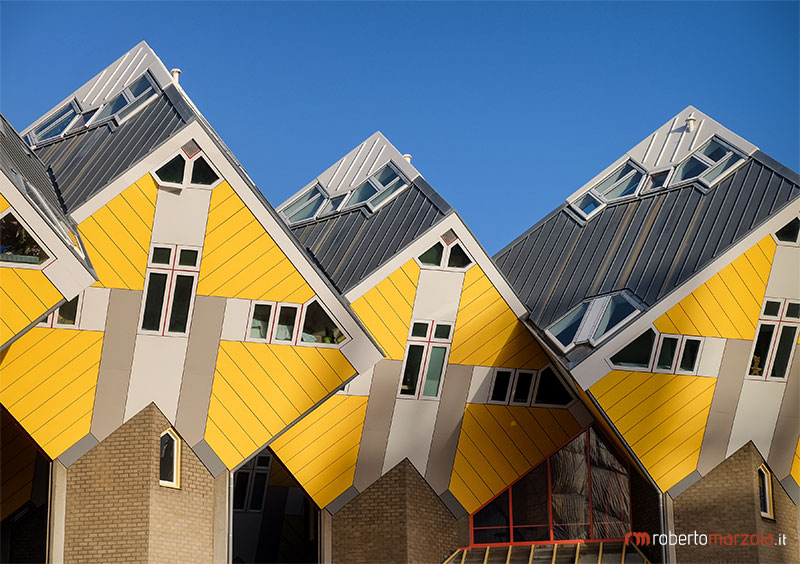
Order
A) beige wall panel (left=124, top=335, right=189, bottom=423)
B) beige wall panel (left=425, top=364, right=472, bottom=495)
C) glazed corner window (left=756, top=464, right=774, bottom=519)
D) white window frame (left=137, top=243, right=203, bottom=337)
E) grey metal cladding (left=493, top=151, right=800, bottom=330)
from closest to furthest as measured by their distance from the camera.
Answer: white window frame (left=137, top=243, right=203, bottom=337) < beige wall panel (left=124, top=335, right=189, bottom=423) < grey metal cladding (left=493, top=151, right=800, bottom=330) < glazed corner window (left=756, top=464, right=774, bottom=519) < beige wall panel (left=425, top=364, right=472, bottom=495)

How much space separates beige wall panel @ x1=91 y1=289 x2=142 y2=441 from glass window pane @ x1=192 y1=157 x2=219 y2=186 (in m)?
2.56

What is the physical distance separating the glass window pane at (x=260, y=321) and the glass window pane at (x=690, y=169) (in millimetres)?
11385

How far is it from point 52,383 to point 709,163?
54.3 ft

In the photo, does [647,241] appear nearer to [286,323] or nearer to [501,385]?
[501,385]

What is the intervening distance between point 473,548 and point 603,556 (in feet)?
10.3

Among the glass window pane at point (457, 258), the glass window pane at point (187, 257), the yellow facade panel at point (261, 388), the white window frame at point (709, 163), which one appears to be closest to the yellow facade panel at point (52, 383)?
the glass window pane at point (187, 257)

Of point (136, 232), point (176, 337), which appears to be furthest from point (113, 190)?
point (176, 337)

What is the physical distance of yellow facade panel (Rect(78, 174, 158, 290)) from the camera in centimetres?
2127

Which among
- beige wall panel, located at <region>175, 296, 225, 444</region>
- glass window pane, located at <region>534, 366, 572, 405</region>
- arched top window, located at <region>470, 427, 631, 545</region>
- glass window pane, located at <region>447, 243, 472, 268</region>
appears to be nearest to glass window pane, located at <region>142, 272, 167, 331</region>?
beige wall panel, located at <region>175, 296, 225, 444</region>

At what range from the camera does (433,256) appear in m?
25.0

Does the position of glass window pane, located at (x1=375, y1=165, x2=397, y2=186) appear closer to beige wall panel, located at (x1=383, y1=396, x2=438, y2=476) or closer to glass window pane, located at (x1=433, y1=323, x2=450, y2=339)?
glass window pane, located at (x1=433, y1=323, x2=450, y2=339)

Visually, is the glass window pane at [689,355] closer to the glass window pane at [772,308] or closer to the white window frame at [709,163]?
the glass window pane at [772,308]

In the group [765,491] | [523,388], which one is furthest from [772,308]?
[523,388]

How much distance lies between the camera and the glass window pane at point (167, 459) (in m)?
22.3
